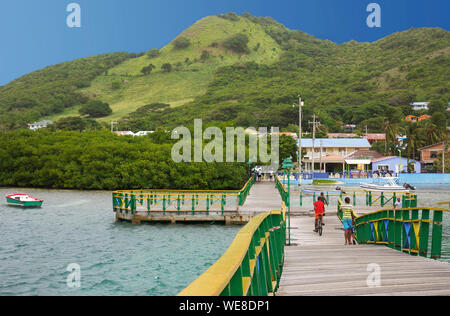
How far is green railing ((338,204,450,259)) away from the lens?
879 centimetres

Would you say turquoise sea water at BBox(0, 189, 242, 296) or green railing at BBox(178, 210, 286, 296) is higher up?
green railing at BBox(178, 210, 286, 296)

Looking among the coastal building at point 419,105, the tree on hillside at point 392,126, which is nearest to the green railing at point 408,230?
the tree on hillside at point 392,126

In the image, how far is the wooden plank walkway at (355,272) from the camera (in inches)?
260

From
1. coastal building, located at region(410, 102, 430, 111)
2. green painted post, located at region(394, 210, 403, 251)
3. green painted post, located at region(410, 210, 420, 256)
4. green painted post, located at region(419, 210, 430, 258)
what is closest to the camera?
green painted post, located at region(419, 210, 430, 258)

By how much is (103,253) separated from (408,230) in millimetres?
16171

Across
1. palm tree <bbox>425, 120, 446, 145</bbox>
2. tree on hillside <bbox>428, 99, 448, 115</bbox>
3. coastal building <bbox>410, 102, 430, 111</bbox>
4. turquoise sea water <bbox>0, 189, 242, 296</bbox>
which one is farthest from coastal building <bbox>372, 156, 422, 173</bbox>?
coastal building <bbox>410, 102, 430, 111</bbox>

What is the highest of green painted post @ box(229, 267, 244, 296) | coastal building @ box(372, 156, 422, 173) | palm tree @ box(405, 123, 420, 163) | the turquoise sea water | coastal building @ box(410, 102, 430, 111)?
coastal building @ box(410, 102, 430, 111)

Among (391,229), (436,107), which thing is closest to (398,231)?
(391,229)

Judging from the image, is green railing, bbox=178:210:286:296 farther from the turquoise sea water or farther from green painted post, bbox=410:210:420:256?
the turquoise sea water

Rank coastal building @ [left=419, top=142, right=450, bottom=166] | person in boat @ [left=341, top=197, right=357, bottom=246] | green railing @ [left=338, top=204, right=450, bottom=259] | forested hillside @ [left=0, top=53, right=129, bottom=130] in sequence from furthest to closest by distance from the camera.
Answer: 1. forested hillside @ [left=0, top=53, right=129, bottom=130]
2. coastal building @ [left=419, top=142, right=450, bottom=166]
3. person in boat @ [left=341, top=197, right=357, bottom=246]
4. green railing @ [left=338, top=204, right=450, bottom=259]

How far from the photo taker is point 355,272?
25.6 ft

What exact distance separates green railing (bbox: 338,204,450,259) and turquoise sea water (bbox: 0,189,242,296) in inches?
289
